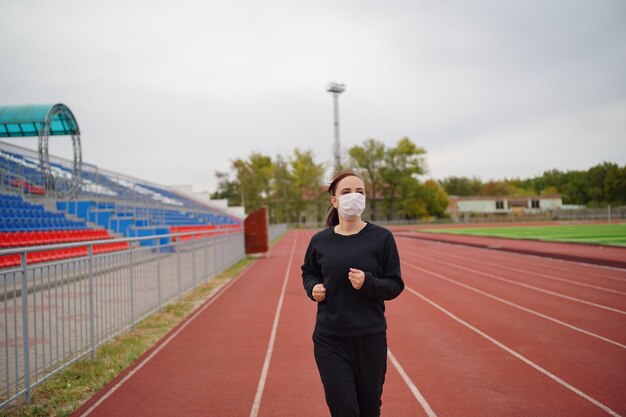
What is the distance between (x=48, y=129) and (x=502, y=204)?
87876 millimetres

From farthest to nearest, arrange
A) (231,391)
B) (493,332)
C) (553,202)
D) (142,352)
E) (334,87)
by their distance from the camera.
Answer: (553,202), (334,87), (493,332), (142,352), (231,391)

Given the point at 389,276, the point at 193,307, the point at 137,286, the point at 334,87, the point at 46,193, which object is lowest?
the point at 193,307

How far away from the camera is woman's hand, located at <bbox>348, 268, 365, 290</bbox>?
2482 millimetres

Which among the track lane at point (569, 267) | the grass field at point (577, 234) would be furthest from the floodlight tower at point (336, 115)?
the track lane at point (569, 267)

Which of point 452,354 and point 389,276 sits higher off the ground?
point 389,276

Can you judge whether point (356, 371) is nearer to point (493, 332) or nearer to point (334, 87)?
point (493, 332)

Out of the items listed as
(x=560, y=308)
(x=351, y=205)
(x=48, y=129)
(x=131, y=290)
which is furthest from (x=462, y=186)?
(x=351, y=205)

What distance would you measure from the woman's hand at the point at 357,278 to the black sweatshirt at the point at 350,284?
0.06 m

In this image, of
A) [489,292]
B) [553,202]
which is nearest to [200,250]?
[489,292]

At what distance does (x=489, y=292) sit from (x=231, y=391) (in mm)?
7297

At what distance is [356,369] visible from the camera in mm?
2639

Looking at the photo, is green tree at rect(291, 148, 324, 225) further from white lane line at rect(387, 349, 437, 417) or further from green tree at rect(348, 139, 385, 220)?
white lane line at rect(387, 349, 437, 417)

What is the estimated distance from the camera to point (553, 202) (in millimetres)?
91938

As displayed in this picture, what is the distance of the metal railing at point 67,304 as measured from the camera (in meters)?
4.15
